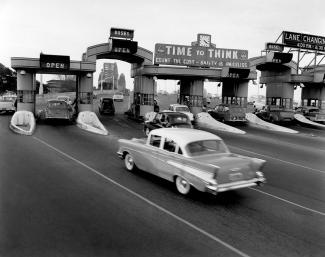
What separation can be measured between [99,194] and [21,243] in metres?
3.15

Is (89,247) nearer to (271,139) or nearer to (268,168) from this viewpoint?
(268,168)

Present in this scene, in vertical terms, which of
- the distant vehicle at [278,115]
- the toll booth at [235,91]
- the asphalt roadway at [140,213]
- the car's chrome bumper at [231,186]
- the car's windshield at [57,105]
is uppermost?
the toll booth at [235,91]

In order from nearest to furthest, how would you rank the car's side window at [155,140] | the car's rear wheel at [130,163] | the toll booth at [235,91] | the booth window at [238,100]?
the car's side window at [155,140] < the car's rear wheel at [130,163] < the toll booth at [235,91] < the booth window at [238,100]

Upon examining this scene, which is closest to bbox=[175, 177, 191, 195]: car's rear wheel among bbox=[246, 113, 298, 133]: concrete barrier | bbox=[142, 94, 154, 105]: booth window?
bbox=[246, 113, 298, 133]: concrete barrier

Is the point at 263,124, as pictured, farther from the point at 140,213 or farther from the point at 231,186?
the point at 140,213

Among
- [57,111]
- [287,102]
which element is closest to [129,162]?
[57,111]

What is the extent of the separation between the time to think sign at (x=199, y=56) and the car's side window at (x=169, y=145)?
78.0 ft

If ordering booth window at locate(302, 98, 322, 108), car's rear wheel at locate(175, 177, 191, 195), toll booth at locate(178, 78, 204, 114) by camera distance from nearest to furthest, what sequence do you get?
car's rear wheel at locate(175, 177, 191, 195) < toll booth at locate(178, 78, 204, 114) < booth window at locate(302, 98, 322, 108)

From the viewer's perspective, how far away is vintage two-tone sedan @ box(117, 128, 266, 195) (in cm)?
883

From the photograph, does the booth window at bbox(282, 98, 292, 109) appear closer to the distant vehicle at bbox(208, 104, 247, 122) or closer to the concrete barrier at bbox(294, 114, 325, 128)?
the concrete barrier at bbox(294, 114, 325, 128)

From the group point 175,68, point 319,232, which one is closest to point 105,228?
point 319,232

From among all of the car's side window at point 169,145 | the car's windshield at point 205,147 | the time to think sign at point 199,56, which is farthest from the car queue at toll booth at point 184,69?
the car's windshield at point 205,147

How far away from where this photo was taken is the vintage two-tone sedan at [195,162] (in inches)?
348

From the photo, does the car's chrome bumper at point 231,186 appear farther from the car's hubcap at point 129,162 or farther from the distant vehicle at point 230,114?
the distant vehicle at point 230,114
